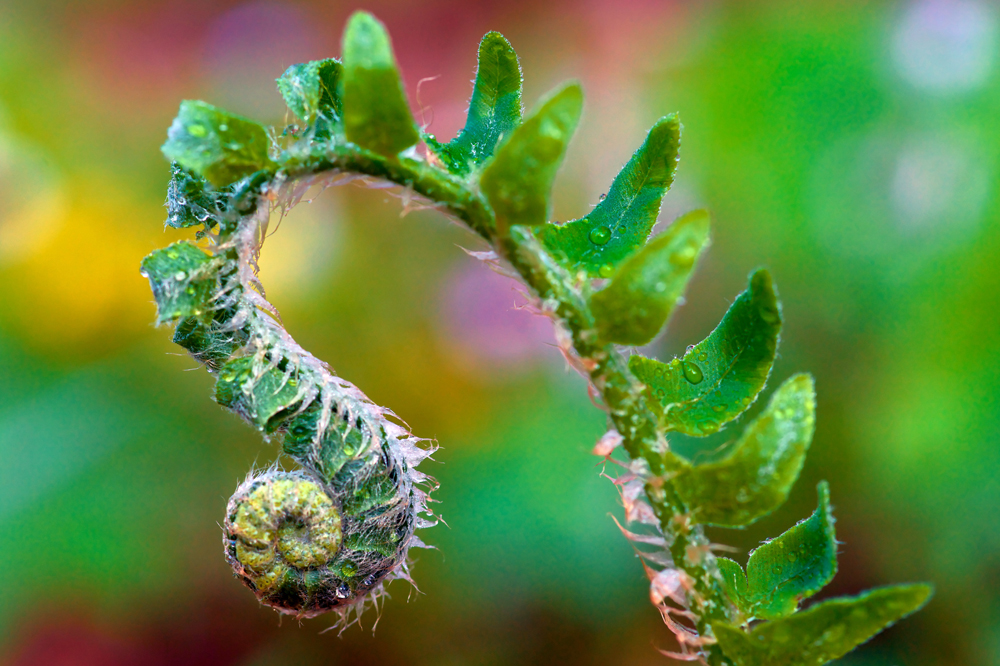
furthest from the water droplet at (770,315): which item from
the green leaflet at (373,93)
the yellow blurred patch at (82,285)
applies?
the yellow blurred patch at (82,285)

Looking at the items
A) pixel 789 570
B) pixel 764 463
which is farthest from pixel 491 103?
pixel 789 570

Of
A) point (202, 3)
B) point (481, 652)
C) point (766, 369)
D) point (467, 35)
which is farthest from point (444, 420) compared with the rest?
point (202, 3)

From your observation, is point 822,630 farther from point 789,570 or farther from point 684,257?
point 684,257

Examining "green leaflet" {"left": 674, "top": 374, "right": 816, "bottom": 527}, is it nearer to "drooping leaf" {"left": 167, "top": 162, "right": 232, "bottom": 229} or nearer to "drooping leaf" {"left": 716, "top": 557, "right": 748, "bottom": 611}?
"drooping leaf" {"left": 716, "top": 557, "right": 748, "bottom": 611}

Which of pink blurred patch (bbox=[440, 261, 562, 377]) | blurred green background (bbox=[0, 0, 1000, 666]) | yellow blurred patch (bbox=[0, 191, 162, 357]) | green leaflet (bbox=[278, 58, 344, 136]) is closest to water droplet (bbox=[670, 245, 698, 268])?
green leaflet (bbox=[278, 58, 344, 136])

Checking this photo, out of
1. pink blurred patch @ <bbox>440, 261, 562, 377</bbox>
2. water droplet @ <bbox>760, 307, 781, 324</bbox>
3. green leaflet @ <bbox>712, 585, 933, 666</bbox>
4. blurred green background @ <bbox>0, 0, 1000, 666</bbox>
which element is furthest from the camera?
pink blurred patch @ <bbox>440, 261, 562, 377</bbox>

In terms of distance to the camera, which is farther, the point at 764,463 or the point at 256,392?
the point at 256,392

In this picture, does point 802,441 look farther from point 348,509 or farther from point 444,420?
point 444,420

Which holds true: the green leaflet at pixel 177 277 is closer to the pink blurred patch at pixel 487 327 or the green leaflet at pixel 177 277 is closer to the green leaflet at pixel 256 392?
the green leaflet at pixel 256 392

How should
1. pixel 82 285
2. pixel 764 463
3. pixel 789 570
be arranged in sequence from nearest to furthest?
pixel 764 463, pixel 789 570, pixel 82 285
